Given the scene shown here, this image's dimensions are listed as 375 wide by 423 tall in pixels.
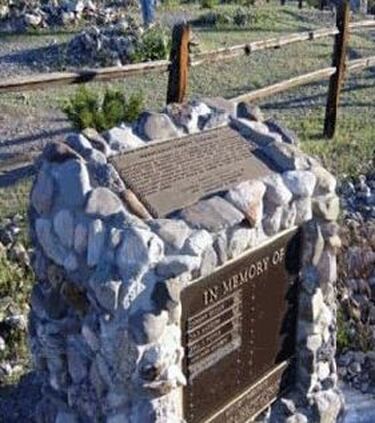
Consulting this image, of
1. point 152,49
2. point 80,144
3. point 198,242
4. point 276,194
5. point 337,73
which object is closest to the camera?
point 198,242

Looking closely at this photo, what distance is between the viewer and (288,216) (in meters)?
4.57

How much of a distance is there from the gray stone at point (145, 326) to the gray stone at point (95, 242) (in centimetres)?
32

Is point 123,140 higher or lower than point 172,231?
higher

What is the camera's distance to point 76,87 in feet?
36.2

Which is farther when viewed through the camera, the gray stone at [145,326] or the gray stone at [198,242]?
the gray stone at [198,242]

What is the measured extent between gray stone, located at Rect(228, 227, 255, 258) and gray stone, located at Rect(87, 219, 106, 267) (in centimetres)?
68

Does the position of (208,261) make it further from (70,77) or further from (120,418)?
(70,77)

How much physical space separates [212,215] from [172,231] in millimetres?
293

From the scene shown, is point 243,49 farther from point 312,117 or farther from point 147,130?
point 147,130

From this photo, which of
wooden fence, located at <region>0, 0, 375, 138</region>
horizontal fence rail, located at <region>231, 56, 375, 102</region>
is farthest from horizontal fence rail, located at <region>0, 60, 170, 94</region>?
horizontal fence rail, located at <region>231, 56, 375, 102</region>

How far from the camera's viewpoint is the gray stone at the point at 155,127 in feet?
15.0

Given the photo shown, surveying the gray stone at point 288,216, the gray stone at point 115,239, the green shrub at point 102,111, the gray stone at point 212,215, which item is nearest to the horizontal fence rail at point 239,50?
the green shrub at point 102,111

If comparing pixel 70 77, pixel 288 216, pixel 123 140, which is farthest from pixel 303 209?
pixel 70 77

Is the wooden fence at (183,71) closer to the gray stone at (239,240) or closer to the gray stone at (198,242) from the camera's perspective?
the gray stone at (239,240)
